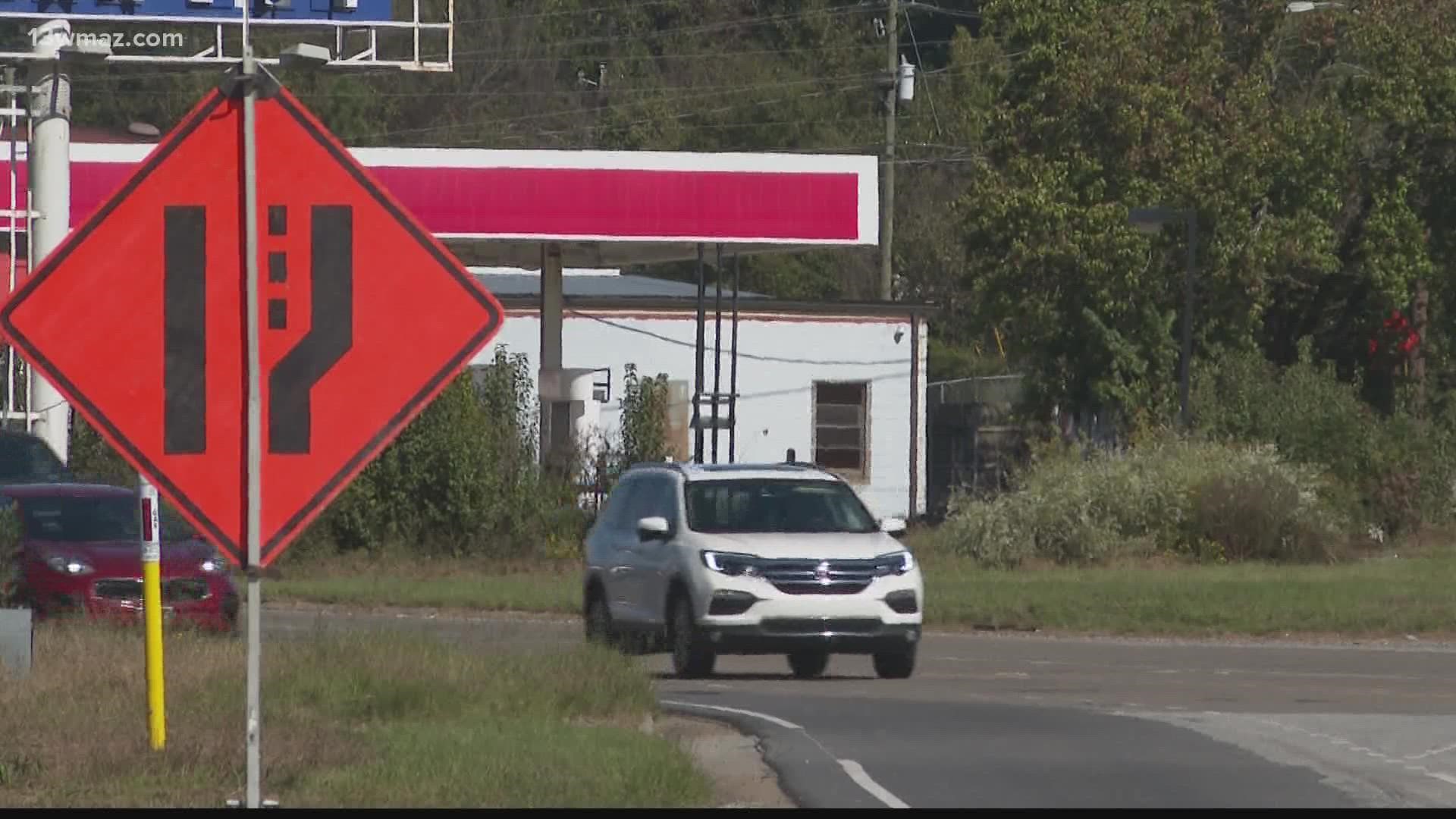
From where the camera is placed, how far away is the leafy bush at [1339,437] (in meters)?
38.4

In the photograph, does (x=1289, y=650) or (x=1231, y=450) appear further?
(x=1231, y=450)

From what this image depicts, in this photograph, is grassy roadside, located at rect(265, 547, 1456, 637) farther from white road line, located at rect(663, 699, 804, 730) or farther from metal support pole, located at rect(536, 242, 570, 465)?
white road line, located at rect(663, 699, 804, 730)

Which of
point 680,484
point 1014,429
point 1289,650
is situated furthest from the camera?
point 1014,429

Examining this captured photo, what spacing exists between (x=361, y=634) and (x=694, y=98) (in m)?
58.4

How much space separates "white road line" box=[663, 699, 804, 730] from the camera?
1559 cm

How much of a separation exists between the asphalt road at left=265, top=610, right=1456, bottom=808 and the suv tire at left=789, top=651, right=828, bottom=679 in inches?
7.6

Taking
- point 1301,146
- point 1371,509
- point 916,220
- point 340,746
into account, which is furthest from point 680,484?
point 916,220

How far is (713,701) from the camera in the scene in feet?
57.8

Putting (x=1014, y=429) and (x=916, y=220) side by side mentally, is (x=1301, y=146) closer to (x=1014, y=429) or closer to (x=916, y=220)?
(x=1014, y=429)

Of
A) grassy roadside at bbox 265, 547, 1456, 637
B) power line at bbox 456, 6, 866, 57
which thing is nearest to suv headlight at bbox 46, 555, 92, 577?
grassy roadside at bbox 265, 547, 1456, 637

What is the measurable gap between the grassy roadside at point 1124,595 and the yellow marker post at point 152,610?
16.6m

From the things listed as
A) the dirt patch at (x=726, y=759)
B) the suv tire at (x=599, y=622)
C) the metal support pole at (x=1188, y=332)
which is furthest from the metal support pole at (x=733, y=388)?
the dirt patch at (x=726, y=759)

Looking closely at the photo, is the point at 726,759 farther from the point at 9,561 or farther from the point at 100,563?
the point at 100,563

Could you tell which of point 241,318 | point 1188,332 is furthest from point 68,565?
point 1188,332
